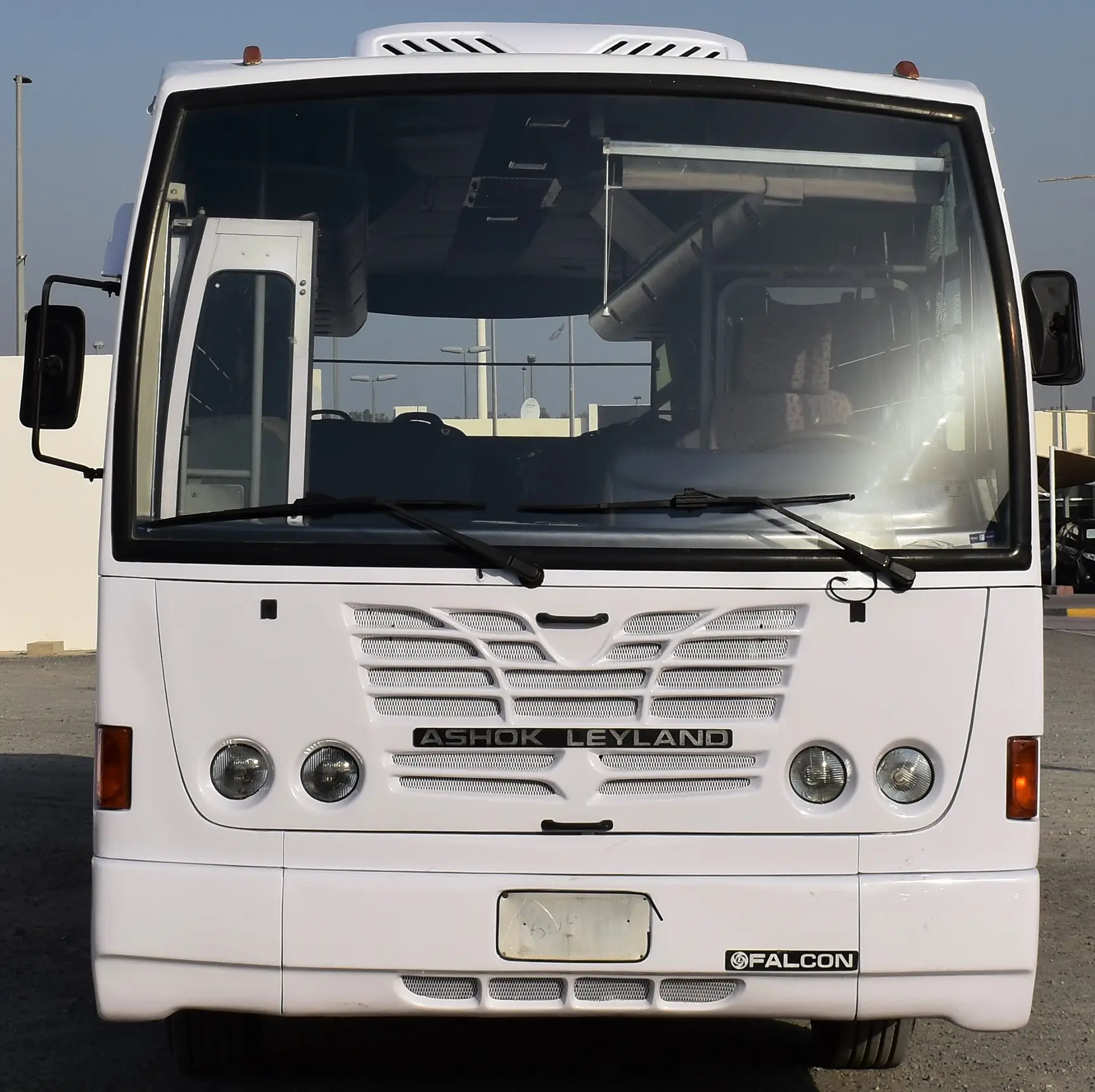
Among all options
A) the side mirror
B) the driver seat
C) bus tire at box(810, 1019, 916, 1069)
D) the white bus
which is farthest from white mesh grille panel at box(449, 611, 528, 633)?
bus tire at box(810, 1019, 916, 1069)

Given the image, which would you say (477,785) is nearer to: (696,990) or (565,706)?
(565,706)

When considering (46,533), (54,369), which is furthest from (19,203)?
(54,369)

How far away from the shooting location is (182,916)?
12.7 feet

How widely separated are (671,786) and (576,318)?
122cm

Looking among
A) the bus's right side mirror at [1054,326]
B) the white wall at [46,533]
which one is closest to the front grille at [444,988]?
the bus's right side mirror at [1054,326]

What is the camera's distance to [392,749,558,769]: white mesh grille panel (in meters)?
3.92

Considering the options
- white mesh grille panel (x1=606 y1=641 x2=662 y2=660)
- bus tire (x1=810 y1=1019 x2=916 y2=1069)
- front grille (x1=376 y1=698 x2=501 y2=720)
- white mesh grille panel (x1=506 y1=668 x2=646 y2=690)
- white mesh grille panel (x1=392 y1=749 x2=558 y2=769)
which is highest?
white mesh grille panel (x1=606 y1=641 x2=662 y2=660)

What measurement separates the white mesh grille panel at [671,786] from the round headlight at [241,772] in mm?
814

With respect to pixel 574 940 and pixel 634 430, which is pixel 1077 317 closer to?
pixel 634 430

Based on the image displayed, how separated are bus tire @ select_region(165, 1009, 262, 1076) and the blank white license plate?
110 cm

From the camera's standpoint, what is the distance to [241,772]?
155 inches

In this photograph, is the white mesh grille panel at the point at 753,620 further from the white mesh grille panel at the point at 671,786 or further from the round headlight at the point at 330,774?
the round headlight at the point at 330,774

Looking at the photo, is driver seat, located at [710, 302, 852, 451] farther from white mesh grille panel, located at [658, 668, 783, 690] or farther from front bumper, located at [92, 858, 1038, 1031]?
front bumper, located at [92, 858, 1038, 1031]

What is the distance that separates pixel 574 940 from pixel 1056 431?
164 feet
